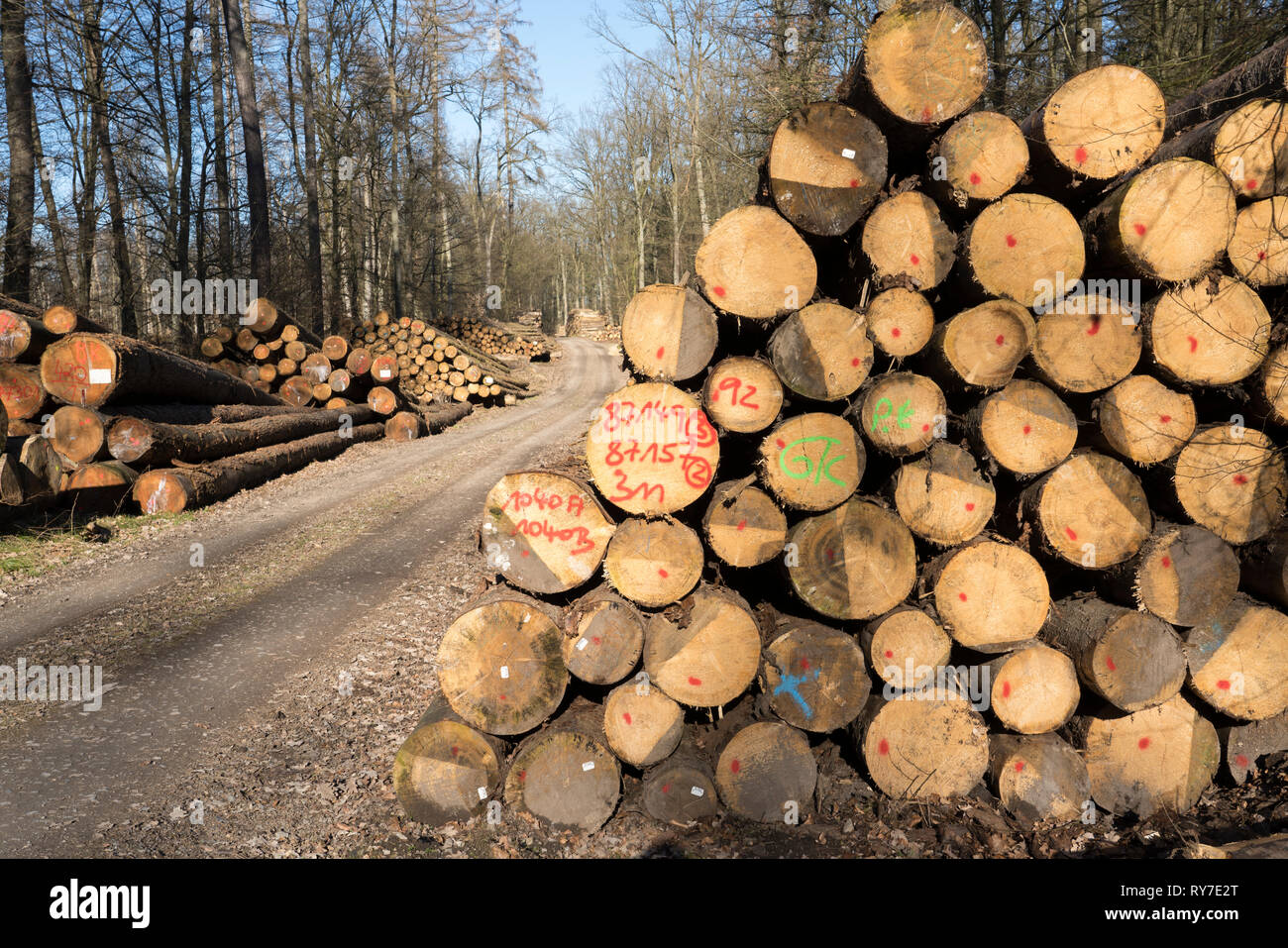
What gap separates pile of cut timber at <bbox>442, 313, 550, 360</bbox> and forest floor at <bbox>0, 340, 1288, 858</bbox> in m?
19.4

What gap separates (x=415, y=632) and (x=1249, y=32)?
341 inches

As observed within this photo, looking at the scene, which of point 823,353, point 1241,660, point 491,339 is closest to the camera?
point 823,353

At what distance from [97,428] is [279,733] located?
6.05 meters

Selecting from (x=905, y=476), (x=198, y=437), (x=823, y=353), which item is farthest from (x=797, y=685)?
(x=198, y=437)

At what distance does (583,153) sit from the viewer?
133 ft

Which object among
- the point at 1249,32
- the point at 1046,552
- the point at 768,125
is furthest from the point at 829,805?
the point at 768,125

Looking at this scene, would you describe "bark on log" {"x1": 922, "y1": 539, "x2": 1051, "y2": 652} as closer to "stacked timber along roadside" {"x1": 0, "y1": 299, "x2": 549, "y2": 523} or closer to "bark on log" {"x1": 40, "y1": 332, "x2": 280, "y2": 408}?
"stacked timber along roadside" {"x1": 0, "y1": 299, "x2": 549, "y2": 523}

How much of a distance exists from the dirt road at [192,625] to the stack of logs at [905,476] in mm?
1609

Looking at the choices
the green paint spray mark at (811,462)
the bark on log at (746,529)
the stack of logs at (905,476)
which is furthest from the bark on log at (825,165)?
the bark on log at (746,529)

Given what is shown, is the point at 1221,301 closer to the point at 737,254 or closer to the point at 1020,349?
the point at 1020,349

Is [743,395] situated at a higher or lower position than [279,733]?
higher

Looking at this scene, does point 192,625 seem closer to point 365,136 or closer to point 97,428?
point 97,428

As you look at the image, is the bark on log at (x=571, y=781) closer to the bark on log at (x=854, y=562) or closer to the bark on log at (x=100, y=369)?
the bark on log at (x=854, y=562)

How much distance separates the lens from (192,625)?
567 cm
